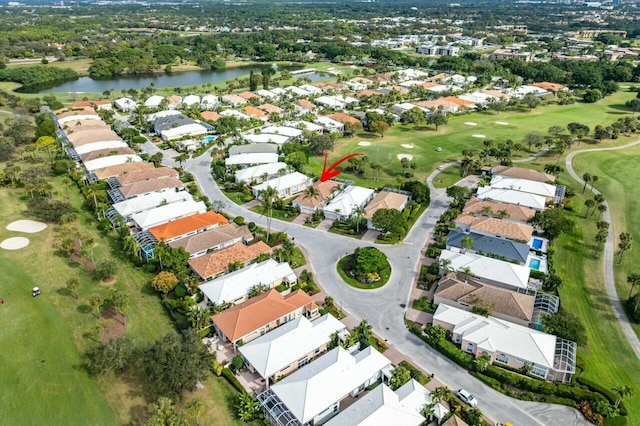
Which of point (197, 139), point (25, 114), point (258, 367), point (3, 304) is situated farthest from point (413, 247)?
point (25, 114)

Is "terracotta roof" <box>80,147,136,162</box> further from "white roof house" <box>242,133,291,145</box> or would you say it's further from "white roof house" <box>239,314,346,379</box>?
"white roof house" <box>239,314,346,379</box>

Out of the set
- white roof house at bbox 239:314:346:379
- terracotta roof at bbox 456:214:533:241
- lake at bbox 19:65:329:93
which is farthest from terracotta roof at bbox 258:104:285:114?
white roof house at bbox 239:314:346:379

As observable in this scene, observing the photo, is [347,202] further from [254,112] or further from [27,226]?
[254,112]

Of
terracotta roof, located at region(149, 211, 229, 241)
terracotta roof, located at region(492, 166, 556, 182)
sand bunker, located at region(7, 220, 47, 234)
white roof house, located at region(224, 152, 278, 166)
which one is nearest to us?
terracotta roof, located at region(149, 211, 229, 241)

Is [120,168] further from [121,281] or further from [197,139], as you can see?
[121,281]

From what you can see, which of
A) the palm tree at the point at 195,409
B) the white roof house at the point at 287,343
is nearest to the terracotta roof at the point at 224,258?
the white roof house at the point at 287,343

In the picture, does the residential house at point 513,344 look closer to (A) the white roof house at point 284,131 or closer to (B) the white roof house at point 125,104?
(A) the white roof house at point 284,131
